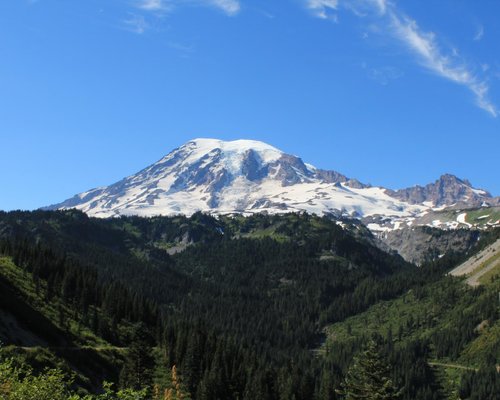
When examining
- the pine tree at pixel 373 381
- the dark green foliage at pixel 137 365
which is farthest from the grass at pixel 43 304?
the pine tree at pixel 373 381

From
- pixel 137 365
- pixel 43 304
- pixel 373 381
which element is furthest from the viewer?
pixel 43 304

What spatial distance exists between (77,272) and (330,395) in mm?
82625

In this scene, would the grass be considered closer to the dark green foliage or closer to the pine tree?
the dark green foliage

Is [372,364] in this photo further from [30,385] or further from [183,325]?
[183,325]

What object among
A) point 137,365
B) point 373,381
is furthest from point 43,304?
point 373,381

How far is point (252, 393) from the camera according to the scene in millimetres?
144375

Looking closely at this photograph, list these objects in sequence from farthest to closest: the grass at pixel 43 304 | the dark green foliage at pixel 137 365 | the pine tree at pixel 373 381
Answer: the grass at pixel 43 304, the dark green foliage at pixel 137 365, the pine tree at pixel 373 381

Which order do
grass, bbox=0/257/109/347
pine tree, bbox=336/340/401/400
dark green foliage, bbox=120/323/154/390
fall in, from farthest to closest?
grass, bbox=0/257/109/347 < dark green foliage, bbox=120/323/154/390 < pine tree, bbox=336/340/401/400

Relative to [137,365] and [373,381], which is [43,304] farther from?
[373,381]

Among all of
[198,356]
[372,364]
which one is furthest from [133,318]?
[372,364]

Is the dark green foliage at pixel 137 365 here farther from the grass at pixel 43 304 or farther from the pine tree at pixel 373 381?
the pine tree at pixel 373 381

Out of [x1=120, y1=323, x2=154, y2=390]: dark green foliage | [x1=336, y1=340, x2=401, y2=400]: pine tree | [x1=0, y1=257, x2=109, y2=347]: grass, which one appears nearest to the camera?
[x1=336, y1=340, x2=401, y2=400]: pine tree

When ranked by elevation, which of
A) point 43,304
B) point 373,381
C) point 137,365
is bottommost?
point 137,365

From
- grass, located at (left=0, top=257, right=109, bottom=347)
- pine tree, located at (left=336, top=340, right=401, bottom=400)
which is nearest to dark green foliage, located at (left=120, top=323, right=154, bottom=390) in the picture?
grass, located at (left=0, top=257, right=109, bottom=347)
